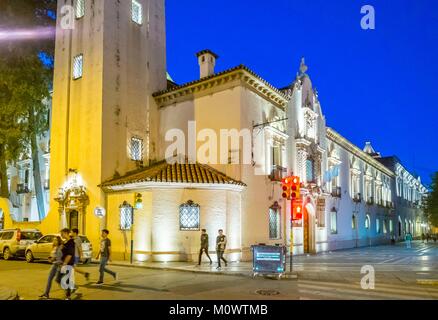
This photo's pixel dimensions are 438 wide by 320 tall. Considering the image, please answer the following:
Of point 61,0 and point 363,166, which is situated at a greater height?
point 61,0

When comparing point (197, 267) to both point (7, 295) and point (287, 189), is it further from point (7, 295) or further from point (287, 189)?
point (7, 295)

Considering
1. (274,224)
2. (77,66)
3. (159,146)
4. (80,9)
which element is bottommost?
(274,224)

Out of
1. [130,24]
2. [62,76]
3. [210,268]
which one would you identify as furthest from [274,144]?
[62,76]

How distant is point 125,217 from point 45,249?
4.09m

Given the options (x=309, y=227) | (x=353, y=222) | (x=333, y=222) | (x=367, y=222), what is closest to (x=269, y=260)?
(x=309, y=227)

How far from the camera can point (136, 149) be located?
82.7 ft

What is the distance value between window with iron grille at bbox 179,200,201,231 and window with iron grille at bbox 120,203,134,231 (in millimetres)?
2724

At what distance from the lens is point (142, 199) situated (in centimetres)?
2083

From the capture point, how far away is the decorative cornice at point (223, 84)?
21.8m

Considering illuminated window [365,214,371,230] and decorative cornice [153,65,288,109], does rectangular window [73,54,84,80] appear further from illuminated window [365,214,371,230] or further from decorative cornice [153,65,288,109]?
illuminated window [365,214,371,230]

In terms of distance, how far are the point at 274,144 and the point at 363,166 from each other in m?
20.8

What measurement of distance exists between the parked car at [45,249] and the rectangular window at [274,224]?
9.95 metres

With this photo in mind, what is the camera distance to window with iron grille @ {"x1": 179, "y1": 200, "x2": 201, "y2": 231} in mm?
20672
